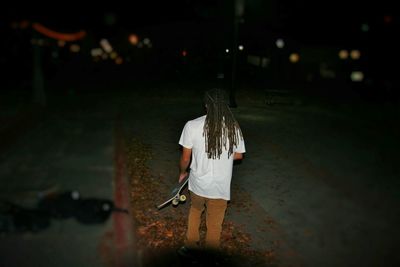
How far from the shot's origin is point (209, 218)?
407cm

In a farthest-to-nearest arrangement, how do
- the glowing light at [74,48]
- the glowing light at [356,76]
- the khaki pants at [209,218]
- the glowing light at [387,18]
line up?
the glowing light at [74,48], the glowing light at [387,18], the glowing light at [356,76], the khaki pants at [209,218]

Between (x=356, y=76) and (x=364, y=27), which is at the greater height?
(x=364, y=27)

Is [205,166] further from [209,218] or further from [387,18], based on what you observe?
[387,18]

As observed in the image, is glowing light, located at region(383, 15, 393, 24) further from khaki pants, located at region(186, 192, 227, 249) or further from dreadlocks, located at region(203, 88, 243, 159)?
khaki pants, located at region(186, 192, 227, 249)

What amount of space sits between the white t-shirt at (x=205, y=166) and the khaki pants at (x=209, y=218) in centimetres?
12

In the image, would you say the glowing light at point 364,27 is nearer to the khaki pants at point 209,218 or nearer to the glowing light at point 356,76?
the glowing light at point 356,76

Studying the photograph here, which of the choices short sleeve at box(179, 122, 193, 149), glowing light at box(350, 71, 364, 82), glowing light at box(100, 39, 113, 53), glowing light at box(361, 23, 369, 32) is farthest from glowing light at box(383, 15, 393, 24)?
glowing light at box(100, 39, 113, 53)

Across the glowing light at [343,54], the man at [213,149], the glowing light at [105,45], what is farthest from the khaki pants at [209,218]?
the glowing light at [105,45]

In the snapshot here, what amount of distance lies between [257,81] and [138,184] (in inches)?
979

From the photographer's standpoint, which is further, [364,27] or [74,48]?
[74,48]

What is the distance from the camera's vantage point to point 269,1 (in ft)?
109

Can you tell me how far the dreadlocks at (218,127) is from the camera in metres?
3.73

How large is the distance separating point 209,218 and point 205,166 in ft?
2.09

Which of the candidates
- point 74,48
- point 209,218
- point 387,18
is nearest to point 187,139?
point 209,218
